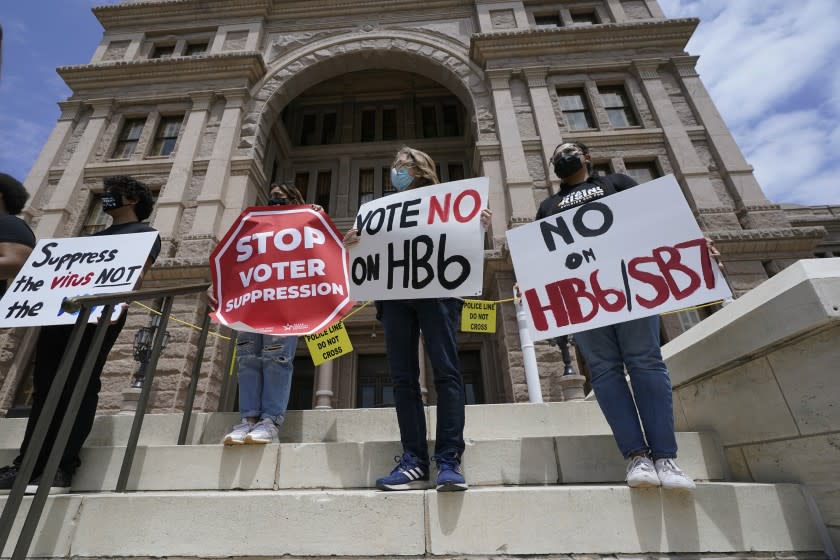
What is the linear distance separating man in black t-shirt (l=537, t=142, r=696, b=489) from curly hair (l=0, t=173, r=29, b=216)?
434 cm

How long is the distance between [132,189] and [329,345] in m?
2.84

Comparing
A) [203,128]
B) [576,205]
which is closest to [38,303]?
[576,205]

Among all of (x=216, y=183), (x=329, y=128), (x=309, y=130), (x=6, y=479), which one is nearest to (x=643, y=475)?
(x=6, y=479)

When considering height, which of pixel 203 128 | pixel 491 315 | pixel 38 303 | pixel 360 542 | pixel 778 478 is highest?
pixel 203 128

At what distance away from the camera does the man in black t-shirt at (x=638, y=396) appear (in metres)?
2.00

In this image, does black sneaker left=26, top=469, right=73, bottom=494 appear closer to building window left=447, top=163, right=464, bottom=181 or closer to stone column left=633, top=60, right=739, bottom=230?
stone column left=633, top=60, right=739, bottom=230

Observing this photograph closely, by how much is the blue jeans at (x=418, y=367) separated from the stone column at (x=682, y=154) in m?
10.1

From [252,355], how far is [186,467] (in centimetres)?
88

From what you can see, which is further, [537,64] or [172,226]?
[537,64]

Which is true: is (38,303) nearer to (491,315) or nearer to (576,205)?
(576,205)

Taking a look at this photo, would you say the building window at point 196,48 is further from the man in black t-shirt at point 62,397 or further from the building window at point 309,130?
the man in black t-shirt at point 62,397

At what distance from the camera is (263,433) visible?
9.16 ft

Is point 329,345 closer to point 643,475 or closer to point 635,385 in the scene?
point 635,385

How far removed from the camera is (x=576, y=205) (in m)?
2.68
